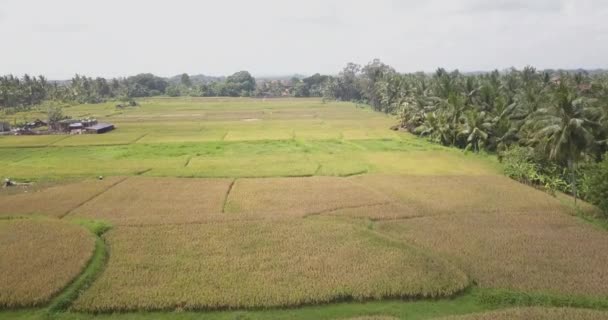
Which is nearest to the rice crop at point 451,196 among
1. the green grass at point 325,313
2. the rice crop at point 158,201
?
the rice crop at point 158,201

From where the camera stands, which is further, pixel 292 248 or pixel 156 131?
pixel 156 131

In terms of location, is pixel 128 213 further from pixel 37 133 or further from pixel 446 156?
pixel 37 133

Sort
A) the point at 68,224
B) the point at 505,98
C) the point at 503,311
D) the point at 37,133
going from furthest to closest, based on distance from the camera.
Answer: the point at 37,133 < the point at 505,98 < the point at 68,224 < the point at 503,311

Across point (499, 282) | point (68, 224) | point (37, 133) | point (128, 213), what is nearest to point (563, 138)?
point (499, 282)

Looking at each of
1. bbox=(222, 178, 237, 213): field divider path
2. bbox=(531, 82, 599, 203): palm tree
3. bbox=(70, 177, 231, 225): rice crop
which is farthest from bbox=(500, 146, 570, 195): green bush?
bbox=(70, 177, 231, 225): rice crop

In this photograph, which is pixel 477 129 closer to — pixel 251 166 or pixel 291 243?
pixel 251 166

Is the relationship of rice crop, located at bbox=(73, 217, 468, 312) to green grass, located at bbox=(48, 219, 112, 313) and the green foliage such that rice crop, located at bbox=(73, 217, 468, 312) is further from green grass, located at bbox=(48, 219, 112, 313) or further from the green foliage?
the green foliage

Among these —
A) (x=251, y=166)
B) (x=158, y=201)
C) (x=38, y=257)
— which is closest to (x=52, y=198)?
(x=158, y=201)
